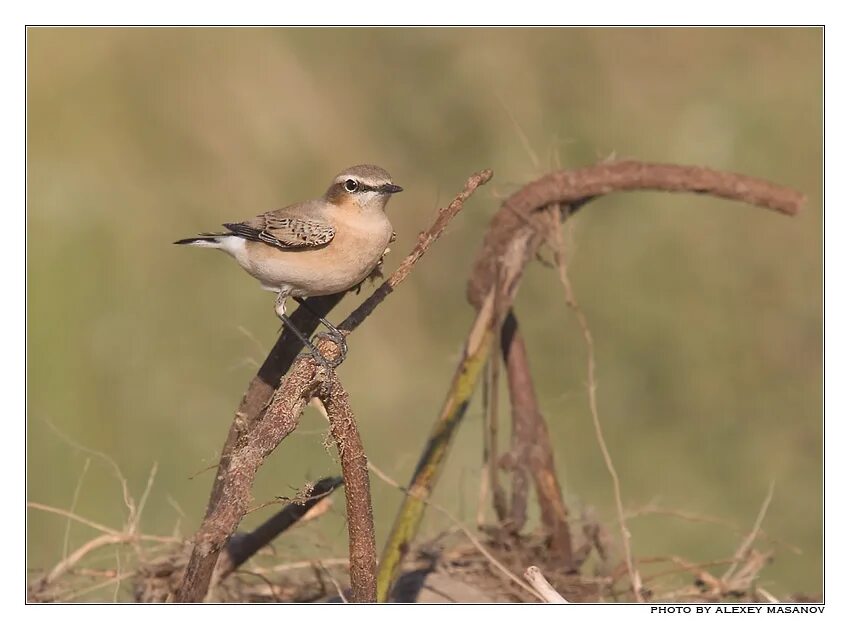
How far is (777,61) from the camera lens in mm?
10047

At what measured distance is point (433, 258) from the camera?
30.0ft

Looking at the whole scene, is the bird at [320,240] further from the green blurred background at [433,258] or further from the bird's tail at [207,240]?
the green blurred background at [433,258]

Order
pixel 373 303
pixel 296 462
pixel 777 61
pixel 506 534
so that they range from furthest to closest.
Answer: pixel 777 61, pixel 296 462, pixel 506 534, pixel 373 303

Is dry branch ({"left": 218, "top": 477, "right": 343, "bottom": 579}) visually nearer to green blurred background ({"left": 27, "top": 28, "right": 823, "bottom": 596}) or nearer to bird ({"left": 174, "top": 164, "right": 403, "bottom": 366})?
bird ({"left": 174, "top": 164, "right": 403, "bottom": 366})

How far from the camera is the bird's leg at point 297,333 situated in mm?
3682

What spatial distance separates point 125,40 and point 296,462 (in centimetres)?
353

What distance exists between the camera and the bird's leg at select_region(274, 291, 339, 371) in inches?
145

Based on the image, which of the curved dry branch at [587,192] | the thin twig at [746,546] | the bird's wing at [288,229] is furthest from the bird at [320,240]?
the thin twig at [746,546]

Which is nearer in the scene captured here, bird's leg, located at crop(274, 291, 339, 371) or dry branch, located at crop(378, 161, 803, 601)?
bird's leg, located at crop(274, 291, 339, 371)

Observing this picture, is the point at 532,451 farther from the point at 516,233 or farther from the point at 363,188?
the point at 363,188

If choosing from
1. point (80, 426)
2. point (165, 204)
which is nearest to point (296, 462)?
point (80, 426)

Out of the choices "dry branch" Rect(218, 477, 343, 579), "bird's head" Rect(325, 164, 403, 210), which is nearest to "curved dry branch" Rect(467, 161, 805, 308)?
"bird's head" Rect(325, 164, 403, 210)

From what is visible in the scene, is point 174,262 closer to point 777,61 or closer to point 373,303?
point 373,303

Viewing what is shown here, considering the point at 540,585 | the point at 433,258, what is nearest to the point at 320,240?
the point at 540,585
